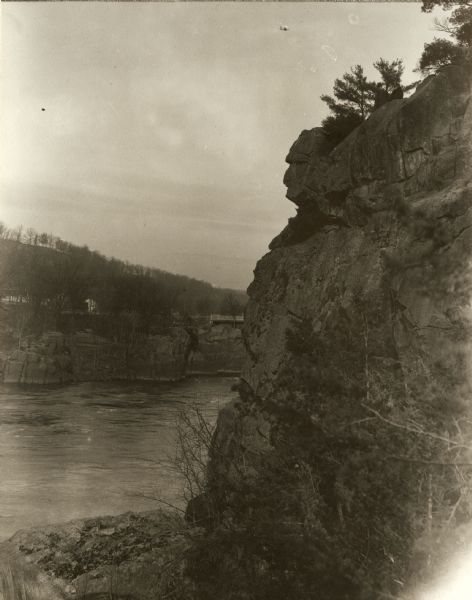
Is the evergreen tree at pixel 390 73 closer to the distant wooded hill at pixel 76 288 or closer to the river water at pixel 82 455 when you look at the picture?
the river water at pixel 82 455

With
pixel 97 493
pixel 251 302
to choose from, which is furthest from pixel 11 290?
pixel 251 302

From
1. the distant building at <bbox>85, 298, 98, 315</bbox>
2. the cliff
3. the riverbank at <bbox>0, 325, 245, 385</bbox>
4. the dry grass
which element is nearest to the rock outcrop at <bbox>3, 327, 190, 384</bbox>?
the riverbank at <bbox>0, 325, 245, 385</bbox>

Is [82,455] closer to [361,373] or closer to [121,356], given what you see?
[361,373]

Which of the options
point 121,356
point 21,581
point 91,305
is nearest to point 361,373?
point 21,581

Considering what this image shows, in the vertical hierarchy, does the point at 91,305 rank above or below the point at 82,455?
above

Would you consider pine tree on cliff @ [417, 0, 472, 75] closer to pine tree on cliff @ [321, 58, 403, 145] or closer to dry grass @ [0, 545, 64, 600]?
pine tree on cliff @ [321, 58, 403, 145]

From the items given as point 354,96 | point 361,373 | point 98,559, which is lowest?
point 98,559

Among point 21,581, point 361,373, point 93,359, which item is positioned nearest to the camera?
point 361,373
